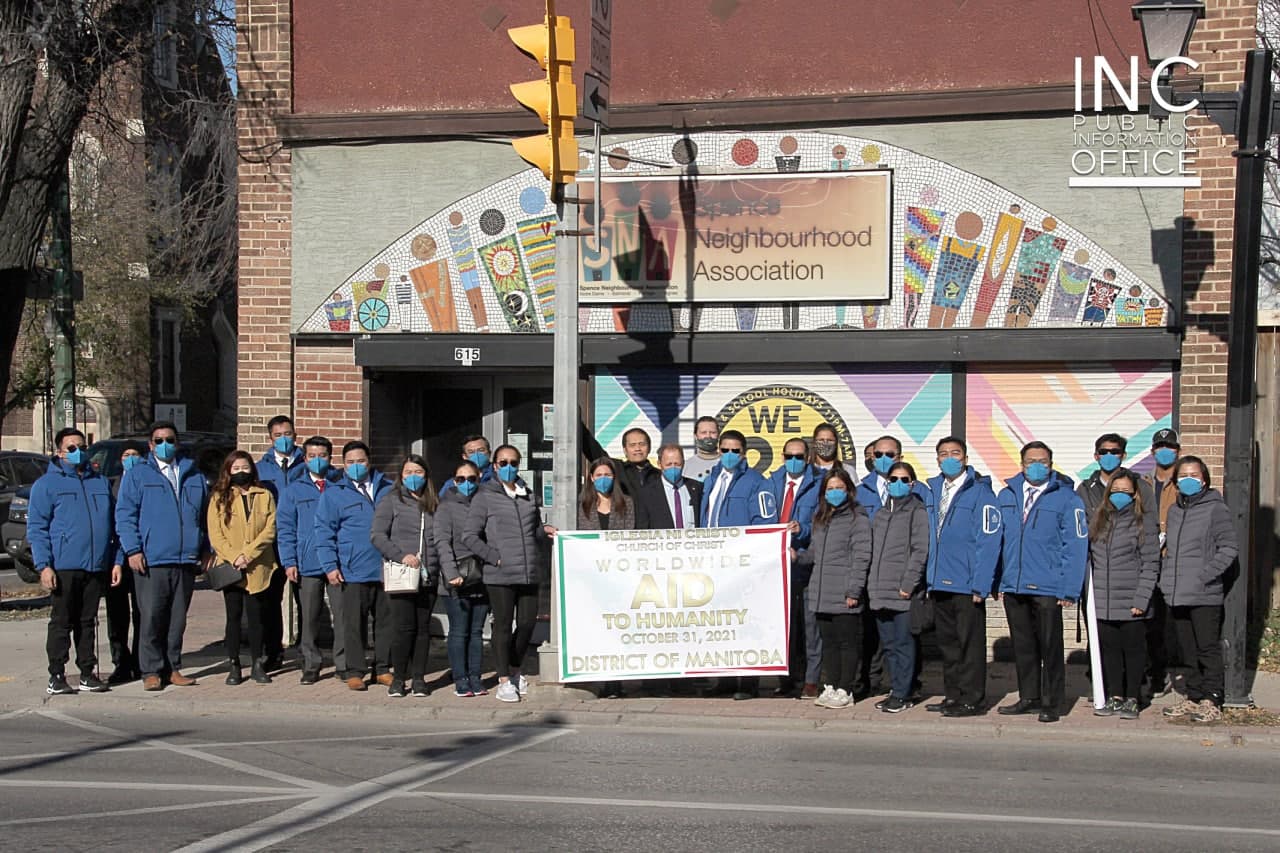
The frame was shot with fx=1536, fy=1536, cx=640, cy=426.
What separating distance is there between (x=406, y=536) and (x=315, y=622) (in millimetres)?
1206

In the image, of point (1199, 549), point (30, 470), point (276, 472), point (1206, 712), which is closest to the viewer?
point (1206, 712)

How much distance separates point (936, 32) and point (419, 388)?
5.82 metres

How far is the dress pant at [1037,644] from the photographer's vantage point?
407 inches

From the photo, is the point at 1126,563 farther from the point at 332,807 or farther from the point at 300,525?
the point at 300,525

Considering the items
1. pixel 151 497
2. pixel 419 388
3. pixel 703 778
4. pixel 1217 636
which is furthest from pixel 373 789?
pixel 419 388

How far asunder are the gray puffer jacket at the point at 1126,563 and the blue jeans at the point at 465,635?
4.36m

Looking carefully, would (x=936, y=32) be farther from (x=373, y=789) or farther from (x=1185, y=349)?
(x=373, y=789)

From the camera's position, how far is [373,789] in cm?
812

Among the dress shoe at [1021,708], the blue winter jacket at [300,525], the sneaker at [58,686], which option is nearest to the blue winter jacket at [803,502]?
the dress shoe at [1021,708]

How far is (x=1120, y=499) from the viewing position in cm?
1034

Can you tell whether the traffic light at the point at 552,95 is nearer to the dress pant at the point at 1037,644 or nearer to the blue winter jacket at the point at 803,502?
the blue winter jacket at the point at 803,502

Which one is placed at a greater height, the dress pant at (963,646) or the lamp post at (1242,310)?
the lamp post at (1242,310)

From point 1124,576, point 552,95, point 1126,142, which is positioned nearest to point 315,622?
point 552,95

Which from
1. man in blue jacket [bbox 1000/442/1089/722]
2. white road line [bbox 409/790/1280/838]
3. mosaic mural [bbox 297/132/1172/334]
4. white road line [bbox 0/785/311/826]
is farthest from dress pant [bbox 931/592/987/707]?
white road line [bbox 0/785/311/826]
